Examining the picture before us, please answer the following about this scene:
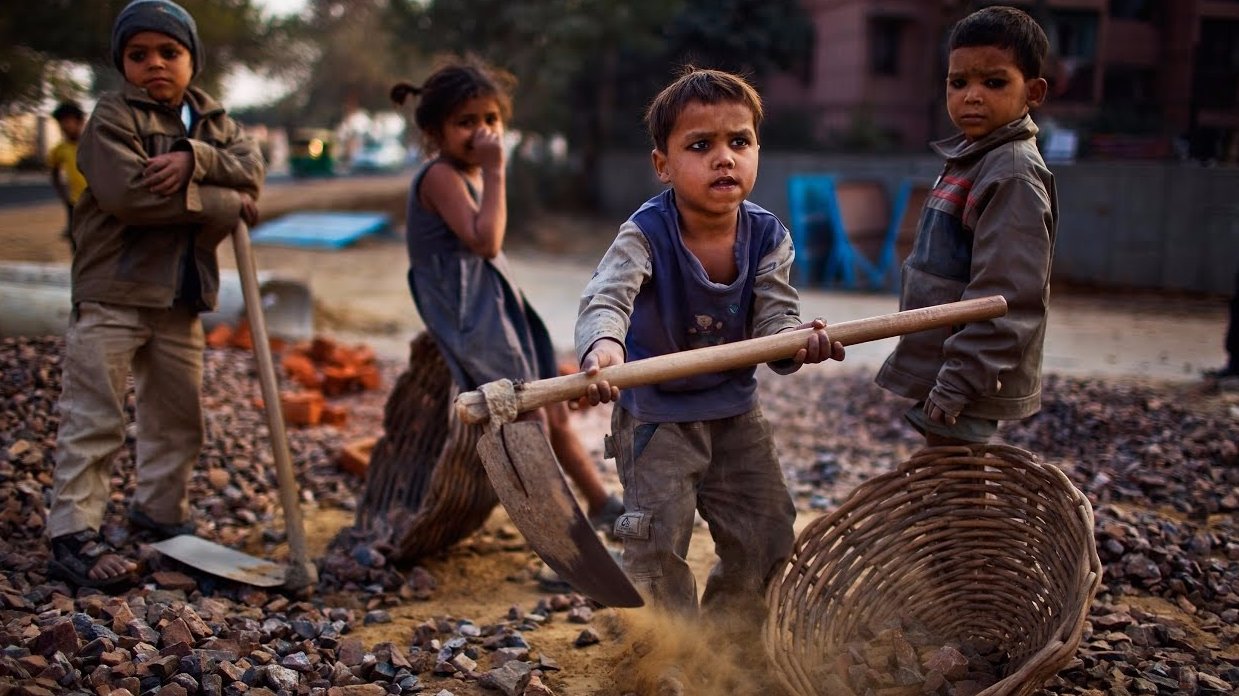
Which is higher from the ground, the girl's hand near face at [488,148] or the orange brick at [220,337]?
the girl's hand near face at [488,148]

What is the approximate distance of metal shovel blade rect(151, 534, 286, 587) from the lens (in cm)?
334

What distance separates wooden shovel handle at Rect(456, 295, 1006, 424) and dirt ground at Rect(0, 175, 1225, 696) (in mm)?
826

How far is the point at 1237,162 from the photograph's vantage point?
1053 centimetres

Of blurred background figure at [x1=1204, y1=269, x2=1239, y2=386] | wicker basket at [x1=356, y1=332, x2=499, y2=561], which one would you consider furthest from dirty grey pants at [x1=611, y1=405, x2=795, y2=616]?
blurred background figure at [x1=1204, y1=269, x2=1239, y2=386]

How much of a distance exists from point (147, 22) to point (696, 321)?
2.08 metres

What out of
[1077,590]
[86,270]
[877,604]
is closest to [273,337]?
[86,270]

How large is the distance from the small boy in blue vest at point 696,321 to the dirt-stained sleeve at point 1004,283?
475mm

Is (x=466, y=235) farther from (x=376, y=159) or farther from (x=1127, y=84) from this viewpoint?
(x=376, y=159)

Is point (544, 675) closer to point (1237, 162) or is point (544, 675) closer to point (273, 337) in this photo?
point (273, 337)

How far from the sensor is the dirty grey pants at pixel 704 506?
8.80 ft

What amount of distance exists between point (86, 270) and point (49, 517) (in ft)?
2.66

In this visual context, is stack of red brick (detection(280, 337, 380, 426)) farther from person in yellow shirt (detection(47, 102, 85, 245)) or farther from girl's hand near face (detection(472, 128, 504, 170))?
person in yellow shirt (detection(47, 102, 85, 245))

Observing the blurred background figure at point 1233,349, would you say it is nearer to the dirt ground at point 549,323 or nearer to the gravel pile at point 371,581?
the dirt ground at point 549,323

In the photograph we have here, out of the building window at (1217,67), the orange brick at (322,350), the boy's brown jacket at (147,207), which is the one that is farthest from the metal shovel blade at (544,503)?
the building window at (1217,67)
